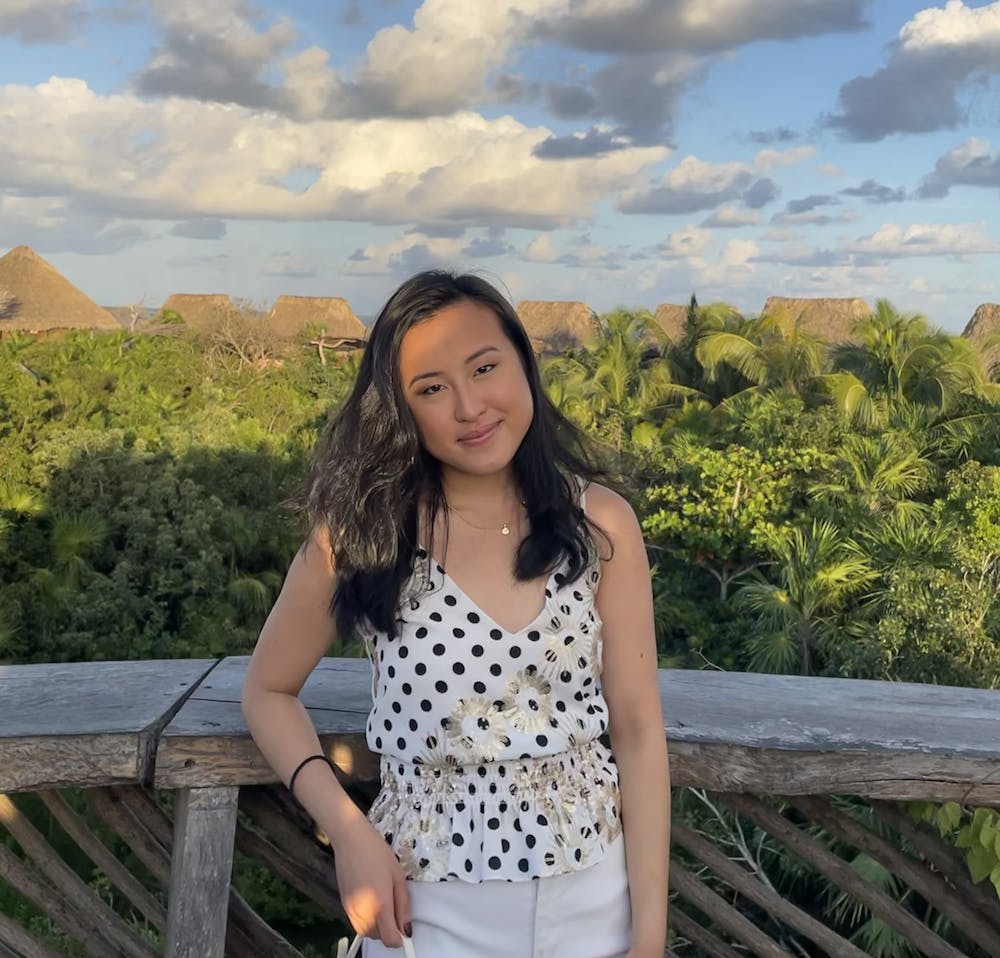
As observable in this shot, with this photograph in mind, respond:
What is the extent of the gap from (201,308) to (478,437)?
3058 centimetres

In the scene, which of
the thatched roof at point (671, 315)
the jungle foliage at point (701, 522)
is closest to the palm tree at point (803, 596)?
the jungle foliage at point (701, 522)

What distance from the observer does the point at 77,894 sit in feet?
4.60

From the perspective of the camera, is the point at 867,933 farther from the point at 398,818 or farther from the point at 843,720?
the point at 398,818

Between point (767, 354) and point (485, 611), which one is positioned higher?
point (767, 354)

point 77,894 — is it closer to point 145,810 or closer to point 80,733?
point 145,810

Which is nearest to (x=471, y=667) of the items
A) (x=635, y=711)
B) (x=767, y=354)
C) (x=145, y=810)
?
(x=635, y=711)

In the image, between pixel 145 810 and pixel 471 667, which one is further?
pixel 145 810

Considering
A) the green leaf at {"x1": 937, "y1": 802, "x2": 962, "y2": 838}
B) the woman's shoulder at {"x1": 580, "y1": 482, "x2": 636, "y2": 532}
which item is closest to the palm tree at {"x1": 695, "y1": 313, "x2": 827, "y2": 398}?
the green leaf at {"x1": 937, "y1": 802, "x2": 962, "y2": 838}

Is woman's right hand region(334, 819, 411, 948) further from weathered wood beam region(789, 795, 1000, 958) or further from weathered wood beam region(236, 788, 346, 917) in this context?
weathered wood beam region(789, 795, 1000, 958)

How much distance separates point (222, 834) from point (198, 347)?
22.6 metres

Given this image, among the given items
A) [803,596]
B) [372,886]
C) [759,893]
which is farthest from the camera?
[803,596]

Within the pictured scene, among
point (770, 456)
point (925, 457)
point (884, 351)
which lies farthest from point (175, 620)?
point (884, 351)

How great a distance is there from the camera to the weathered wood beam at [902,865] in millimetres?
1412

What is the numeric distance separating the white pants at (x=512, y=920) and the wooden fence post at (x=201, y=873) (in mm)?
224
